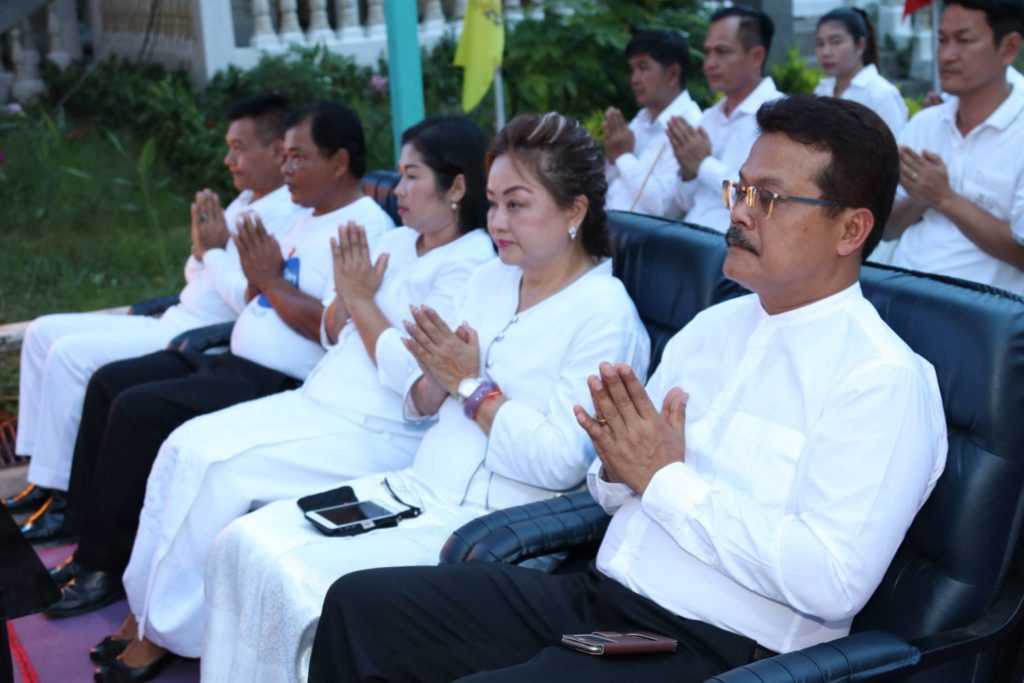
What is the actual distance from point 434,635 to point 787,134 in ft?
3.58

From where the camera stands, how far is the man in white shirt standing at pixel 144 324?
4.16 meters

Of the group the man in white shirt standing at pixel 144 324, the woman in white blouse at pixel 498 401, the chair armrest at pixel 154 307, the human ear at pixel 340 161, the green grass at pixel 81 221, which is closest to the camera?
the woman in white blouse at pixel 498 401

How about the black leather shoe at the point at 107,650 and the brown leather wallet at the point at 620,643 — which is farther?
the black leather shoe at the point at 107,650

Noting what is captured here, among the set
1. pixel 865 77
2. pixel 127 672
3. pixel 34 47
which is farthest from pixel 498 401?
pixel 34 47

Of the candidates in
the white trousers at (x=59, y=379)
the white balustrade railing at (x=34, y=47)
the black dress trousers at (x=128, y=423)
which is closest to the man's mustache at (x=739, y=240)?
the black dress trousers at (x=128, y=423)

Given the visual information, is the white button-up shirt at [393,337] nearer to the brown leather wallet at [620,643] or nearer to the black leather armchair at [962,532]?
the brown leather wallet at [620,643]

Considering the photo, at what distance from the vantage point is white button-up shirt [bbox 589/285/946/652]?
6.13ft

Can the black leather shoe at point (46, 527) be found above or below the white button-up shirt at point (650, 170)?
below

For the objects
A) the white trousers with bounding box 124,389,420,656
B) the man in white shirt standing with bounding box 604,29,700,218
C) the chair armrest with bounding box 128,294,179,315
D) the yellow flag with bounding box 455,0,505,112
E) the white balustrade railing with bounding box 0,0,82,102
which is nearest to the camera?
the white trousers with bounding box 124,389,420,656

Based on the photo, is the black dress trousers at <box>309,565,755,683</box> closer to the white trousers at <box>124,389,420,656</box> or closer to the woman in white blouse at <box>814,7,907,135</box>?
the white trousers at <box>124,389,420,656</box>

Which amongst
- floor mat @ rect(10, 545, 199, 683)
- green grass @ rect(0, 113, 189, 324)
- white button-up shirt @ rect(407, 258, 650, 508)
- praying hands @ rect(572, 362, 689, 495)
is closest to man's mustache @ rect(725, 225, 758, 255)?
praying hands @ rect(572, 362, 689, 495)

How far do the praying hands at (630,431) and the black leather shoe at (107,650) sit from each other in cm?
182

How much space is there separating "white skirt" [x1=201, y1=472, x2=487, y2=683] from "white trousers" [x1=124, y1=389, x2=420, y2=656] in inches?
13.2

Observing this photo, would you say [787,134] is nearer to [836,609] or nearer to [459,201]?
[836,609]
